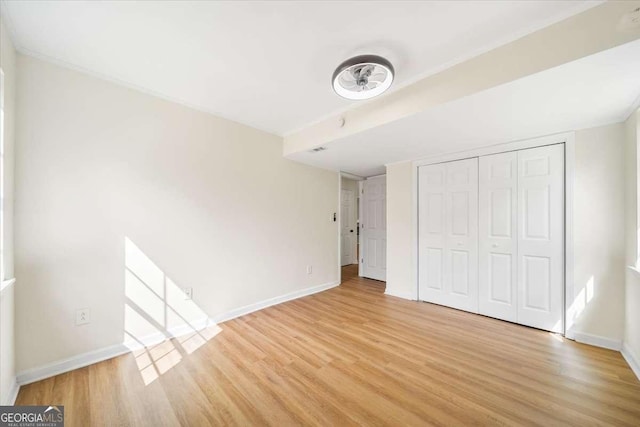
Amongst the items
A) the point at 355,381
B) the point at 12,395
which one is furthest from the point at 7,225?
the point at 355,381

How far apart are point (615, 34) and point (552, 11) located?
13.5 inches

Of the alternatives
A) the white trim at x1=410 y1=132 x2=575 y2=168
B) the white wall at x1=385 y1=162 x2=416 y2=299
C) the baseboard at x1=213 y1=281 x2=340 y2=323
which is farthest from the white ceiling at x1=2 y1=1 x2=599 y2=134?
the baseboard at x1=213 y1=281 x2=340 y2=323

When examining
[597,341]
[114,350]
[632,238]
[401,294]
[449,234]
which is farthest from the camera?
[401,294]

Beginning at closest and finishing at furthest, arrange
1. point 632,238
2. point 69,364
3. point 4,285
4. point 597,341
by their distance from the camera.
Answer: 1. point 4,285
2. point 69,364
3. point 632,238
4. point 597,341

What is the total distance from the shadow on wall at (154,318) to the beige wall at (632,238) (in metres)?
3.77

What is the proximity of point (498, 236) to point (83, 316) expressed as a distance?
431 cm

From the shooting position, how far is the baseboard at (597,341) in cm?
211

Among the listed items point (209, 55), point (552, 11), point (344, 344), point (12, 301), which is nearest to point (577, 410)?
point (344, 344)

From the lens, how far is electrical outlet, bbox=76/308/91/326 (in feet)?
6.23

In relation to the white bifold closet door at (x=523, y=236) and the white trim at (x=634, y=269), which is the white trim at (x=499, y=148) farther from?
the white trim at (x=634, y=269)

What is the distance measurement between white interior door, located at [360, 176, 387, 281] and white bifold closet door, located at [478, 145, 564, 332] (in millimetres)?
1825

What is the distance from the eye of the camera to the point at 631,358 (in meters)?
1.89

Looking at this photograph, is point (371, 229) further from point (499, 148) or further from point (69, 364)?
point (69, 364)

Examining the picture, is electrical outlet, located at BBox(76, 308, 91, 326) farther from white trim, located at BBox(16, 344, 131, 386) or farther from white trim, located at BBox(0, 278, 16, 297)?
white trim, located at BBox(0, 278, 16, 297)
